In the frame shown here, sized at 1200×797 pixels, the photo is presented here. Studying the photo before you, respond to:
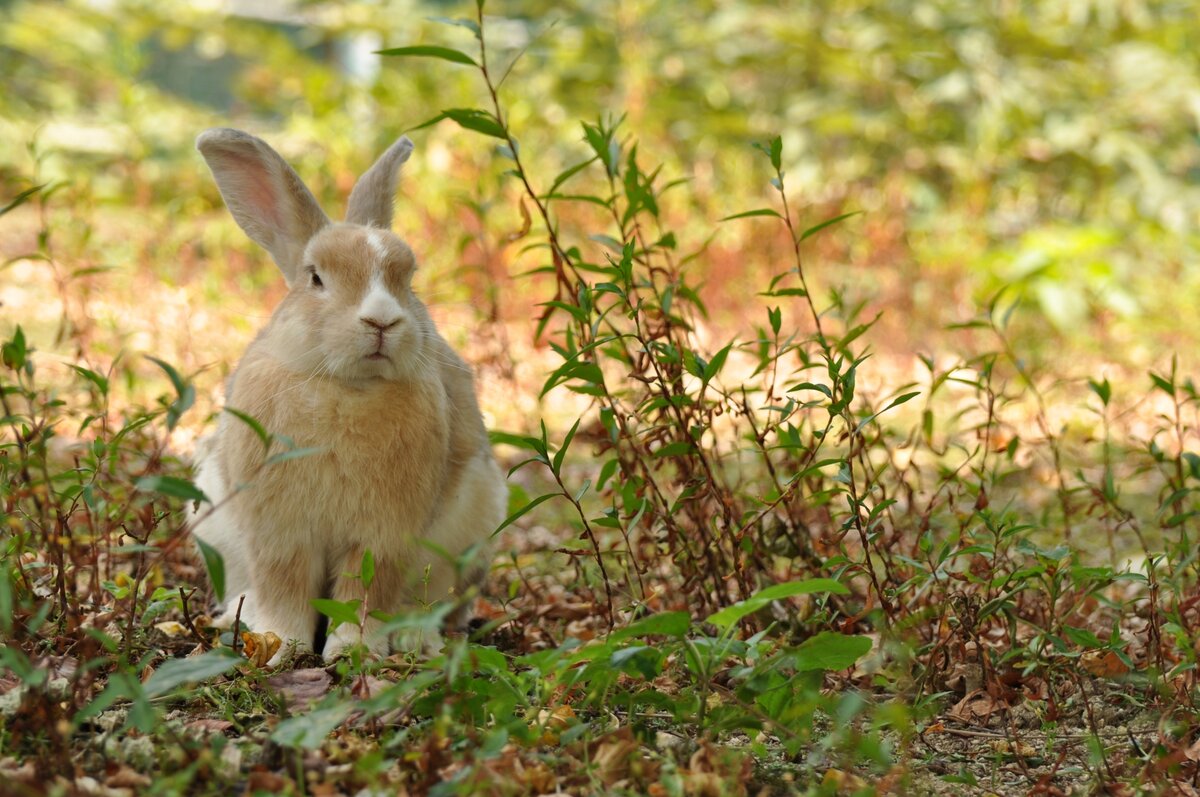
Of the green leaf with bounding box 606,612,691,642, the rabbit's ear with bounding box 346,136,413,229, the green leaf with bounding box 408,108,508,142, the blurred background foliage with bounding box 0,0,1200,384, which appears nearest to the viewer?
the green leaf with bounding box 606,612,691,642

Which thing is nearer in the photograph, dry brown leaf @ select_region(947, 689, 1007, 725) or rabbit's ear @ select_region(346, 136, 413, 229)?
dry brown leaf @ select_region(947, 689, 1007, 725)

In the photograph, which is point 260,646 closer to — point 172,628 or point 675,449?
point 172,628

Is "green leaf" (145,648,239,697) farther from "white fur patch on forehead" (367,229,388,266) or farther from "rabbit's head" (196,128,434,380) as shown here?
"white fur patch on forehead" (367,229,388,266)

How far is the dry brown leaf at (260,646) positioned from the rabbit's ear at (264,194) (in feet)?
3.01

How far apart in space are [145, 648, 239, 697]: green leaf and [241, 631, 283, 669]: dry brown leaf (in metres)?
0.67

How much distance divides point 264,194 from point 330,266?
38 centimetres

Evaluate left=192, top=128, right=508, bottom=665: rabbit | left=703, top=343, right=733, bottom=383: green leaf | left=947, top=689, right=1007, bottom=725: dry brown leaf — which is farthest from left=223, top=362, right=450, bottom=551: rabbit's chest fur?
left=947, top=689, right=1007, bottom=725: dry brown leaf

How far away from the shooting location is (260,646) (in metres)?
2.69

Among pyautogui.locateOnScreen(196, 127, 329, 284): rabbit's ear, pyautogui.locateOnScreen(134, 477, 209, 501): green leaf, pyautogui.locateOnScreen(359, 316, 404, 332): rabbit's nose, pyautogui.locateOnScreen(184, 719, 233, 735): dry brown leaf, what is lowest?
pyautogui.locateOnScreen(184, 719, 233, 735): dry brown leaf

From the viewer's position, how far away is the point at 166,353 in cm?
647

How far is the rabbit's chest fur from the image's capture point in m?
2.77

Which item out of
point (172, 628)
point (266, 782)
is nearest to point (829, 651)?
point (266, 782)

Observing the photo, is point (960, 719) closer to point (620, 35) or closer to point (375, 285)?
point (375, 285)

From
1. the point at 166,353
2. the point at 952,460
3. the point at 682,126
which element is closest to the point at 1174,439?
the point at 952,460
